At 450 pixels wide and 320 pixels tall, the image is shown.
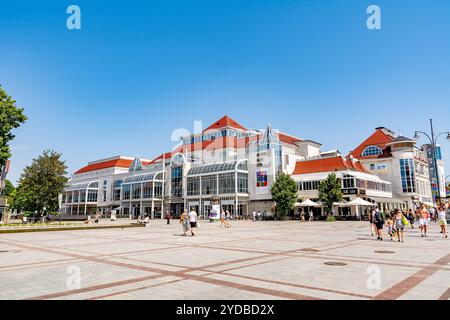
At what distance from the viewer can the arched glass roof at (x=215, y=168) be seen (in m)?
58.4

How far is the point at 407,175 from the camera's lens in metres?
63.3

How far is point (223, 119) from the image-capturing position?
7506 centimetres

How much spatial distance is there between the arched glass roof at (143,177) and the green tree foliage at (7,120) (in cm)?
3994

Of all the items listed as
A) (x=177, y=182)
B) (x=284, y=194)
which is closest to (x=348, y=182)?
(x=284, y=194)

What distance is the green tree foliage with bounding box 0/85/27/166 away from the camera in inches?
1112

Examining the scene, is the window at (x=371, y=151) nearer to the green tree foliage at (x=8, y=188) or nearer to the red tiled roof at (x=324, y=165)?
the red tiled roof at (x=324, y=165)

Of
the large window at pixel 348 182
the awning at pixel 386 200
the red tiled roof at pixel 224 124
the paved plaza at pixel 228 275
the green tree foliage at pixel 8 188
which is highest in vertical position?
the red tiled roof at pixel 224 124

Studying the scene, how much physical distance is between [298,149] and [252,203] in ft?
56.7

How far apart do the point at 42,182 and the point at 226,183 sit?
29.9 m

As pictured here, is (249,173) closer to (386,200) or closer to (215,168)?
(215,168)

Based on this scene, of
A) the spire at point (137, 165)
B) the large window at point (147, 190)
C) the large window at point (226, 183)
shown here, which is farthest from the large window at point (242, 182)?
the spire at point (137, 165)

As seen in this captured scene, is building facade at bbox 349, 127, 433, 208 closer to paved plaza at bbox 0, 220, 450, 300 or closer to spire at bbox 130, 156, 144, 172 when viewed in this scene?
spire at bbox 130, 156, 144, 172

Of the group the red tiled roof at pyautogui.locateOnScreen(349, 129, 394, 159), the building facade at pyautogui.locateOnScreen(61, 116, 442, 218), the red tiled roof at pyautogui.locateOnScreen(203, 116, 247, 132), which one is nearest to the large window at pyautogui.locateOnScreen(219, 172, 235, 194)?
the building facade at pyautogui.locateOnScreen(61, 116, 442, 218)
